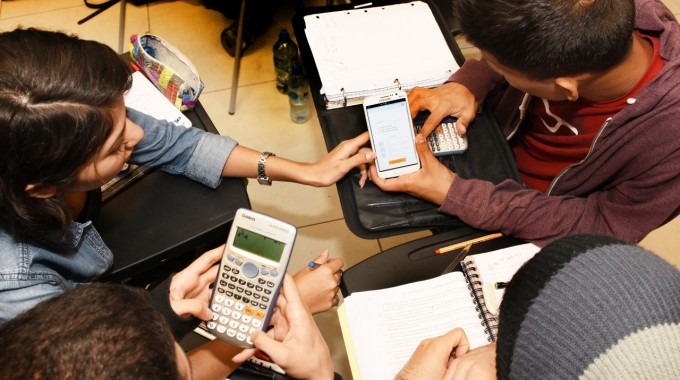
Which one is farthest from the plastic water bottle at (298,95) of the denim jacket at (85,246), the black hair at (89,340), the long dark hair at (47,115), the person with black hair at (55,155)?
the black hair at (89,340)

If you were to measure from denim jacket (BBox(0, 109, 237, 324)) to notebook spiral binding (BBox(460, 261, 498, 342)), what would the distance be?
55cm

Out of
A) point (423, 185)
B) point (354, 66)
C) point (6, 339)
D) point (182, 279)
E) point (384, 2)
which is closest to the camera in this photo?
point (6, 339)

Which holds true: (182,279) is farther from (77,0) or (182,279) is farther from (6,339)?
Answer: (77,0)

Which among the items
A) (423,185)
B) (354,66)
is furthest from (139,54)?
(423,185)

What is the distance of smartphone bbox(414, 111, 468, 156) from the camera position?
3.74 ft

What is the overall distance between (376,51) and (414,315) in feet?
2.04

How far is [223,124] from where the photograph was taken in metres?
2.11

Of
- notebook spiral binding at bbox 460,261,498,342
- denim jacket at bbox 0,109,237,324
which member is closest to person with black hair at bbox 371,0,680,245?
notebook spiral binding at bbox 460,261,498,342

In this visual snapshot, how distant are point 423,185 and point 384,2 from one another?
567 millimetres

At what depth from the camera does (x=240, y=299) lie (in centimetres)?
93

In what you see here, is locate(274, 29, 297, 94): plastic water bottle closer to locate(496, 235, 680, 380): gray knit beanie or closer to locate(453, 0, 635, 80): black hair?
locate(453, 0, 635, 80): black hair

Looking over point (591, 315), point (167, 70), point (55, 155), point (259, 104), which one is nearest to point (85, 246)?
point (55, 155)

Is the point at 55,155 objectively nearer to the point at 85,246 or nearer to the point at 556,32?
the point at 85,246

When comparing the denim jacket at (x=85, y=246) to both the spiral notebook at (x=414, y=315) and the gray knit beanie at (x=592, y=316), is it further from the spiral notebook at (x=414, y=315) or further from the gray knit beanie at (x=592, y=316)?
the gray knit beanie at (x=592, y=316)
